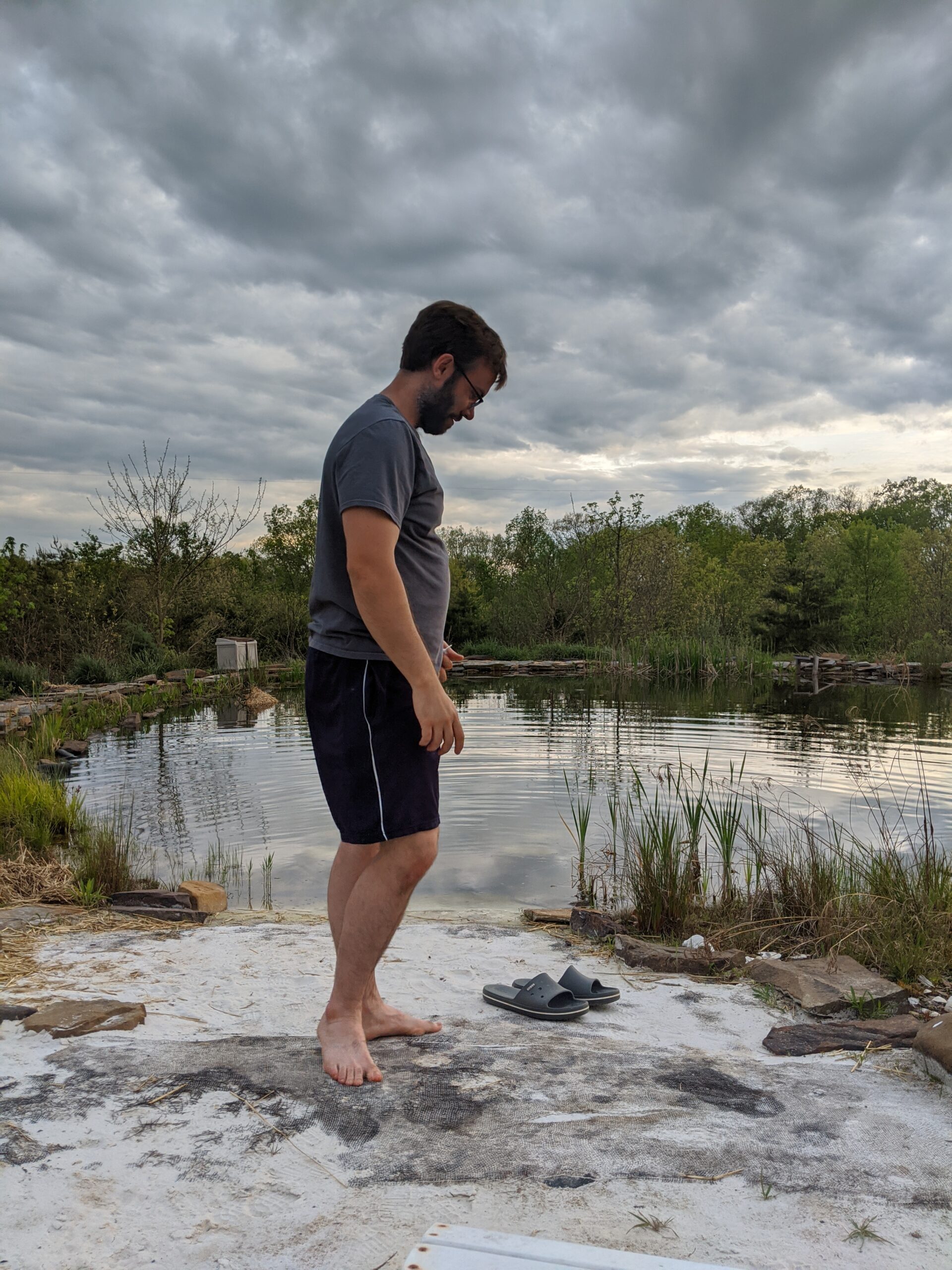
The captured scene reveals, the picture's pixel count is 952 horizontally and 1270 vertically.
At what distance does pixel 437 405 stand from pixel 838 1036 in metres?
2.05

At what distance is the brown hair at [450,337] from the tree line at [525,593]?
1068 cm

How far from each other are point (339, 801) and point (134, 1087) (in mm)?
744

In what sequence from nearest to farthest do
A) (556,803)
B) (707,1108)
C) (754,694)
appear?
(707,1108), (556,803), (754,694)

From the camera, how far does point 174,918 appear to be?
3918 mm

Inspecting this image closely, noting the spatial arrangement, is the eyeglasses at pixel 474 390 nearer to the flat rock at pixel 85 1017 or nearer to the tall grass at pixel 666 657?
the flat rock at pixel 85 1017

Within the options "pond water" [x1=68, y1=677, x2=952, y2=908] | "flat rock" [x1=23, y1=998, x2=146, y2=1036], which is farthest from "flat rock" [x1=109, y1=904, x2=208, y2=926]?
"flat rock" [x1=23, y1=998, x2=146, y2=1036]

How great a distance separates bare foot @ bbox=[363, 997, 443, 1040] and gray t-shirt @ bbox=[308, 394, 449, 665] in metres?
0.96

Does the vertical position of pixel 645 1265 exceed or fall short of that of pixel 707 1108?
it exceeds it

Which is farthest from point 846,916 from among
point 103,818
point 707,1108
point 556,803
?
point 103,818

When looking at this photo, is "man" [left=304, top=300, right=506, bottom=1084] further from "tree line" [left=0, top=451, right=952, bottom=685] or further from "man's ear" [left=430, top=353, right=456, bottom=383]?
"tree line" [left=0, top=451, right=952, bottom=685]

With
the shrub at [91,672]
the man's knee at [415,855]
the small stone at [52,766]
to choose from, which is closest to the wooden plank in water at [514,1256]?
the man's knee at [415,855]

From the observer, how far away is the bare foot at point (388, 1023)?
230 centimetres

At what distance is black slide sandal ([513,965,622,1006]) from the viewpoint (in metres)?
2.72

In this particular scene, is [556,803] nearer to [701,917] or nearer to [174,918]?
[701,917]
